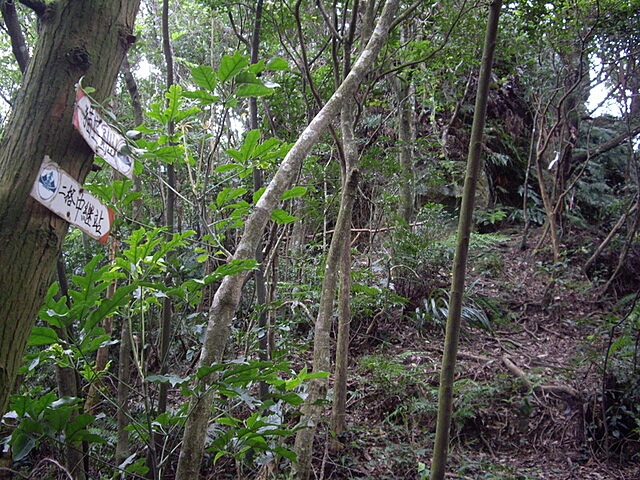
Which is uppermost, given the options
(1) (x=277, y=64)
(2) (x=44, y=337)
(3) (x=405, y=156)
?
(3) (x=405, y=156)

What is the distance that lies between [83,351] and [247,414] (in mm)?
2454

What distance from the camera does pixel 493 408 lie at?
438cm

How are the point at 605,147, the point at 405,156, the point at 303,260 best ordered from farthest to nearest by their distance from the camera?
the point at 605,147
the point at 405,156
the point at 303,260

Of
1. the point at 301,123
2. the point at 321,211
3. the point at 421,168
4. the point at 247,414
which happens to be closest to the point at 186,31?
the point at 421,168

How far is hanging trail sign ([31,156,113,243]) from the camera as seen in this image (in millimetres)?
1266

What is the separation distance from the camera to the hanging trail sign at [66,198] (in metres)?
1.27

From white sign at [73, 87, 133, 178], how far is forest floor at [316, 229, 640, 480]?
7.71ft

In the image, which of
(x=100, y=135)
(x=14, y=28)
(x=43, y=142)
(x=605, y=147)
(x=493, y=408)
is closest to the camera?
(x=43, y=142)

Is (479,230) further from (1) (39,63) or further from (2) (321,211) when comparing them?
(1) (39,63)

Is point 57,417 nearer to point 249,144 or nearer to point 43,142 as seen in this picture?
point 43,142

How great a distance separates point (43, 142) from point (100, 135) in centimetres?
15

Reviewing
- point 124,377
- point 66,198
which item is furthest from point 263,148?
point 124,377

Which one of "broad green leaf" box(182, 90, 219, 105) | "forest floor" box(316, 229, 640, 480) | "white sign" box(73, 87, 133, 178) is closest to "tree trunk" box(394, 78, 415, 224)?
"forest floor" box(316, 229, 640, 480)

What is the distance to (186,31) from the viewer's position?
9.81 m
